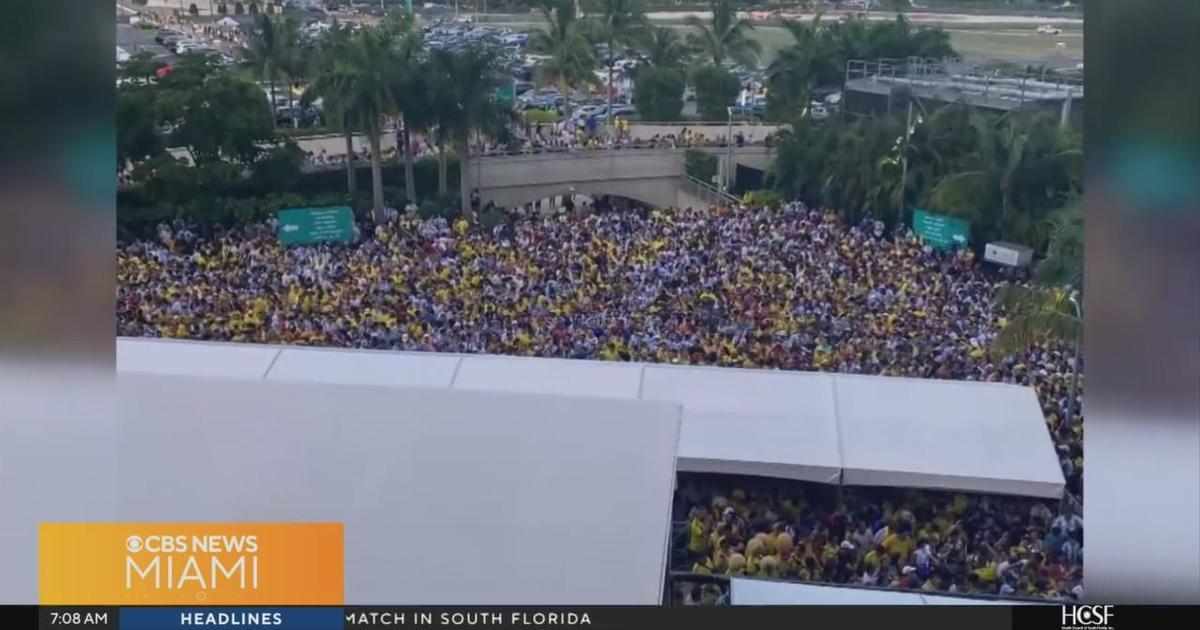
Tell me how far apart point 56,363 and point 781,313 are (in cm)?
388

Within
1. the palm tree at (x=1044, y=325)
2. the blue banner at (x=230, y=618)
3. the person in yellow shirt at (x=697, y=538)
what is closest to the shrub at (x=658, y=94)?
the palm tree at (x=1044, y=325)

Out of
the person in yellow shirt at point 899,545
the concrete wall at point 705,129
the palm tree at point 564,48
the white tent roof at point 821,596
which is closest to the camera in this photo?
the white tent roof at point 821,596

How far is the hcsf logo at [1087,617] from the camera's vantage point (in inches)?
96.4

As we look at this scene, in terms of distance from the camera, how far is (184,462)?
285 cm

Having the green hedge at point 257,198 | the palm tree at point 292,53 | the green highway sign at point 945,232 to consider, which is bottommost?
the green highway sign at point 945,232

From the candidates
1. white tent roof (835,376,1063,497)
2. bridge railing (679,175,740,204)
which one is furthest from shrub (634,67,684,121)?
white tent roof (835,376,1063,497)

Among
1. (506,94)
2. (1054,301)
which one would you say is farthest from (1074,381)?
(506,94)

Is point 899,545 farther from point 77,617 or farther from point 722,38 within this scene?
point 722,38

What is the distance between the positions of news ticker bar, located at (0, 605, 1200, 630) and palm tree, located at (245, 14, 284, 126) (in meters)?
5.48

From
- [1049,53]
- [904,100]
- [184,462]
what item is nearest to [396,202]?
[904,100]

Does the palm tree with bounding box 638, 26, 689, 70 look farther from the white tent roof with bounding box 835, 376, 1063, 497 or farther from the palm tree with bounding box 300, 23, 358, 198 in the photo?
the white tent roof with bounding box 835, 376, 1063, 497

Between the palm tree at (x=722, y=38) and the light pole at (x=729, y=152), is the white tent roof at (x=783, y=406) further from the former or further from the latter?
the palm tree at (x=722, y=38)

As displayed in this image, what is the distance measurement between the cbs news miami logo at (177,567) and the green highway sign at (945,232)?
5041mm

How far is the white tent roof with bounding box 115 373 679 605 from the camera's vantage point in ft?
8.35
